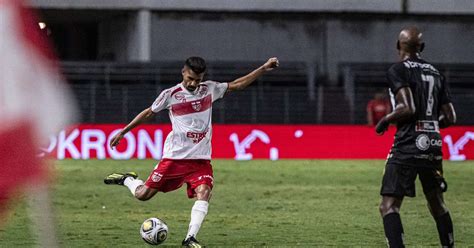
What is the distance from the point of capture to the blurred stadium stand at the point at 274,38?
35.7 meters

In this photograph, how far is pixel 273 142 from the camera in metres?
30.9

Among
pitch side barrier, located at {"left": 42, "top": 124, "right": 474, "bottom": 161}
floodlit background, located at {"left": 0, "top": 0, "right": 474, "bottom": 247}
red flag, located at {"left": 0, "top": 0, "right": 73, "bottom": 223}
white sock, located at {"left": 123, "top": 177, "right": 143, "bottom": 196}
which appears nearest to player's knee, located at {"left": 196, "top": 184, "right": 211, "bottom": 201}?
white sock, located at {"left": 123, "top": 177, "right": 143, "bottom": 196}

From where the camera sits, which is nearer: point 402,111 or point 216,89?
point 402,111

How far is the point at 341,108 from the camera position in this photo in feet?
111

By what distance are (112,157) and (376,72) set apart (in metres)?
9.93

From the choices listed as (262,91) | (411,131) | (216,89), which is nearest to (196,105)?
(216,89)

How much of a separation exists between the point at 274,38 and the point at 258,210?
2175 cm

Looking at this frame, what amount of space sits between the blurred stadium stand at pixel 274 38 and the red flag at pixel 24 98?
93.5 ft

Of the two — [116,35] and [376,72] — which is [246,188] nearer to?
[376,72]

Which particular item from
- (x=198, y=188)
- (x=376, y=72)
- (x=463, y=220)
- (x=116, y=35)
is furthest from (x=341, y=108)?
(x=198, y=188)

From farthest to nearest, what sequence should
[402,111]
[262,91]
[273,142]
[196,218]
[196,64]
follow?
[262,91] < [273,142] < [196,64] < [196,218] < [402,111]

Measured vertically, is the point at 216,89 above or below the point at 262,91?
below

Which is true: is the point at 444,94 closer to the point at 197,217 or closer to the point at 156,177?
the point at 197,217

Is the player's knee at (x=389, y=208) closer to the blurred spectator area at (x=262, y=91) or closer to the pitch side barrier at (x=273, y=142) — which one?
the pitch side barrier at (x=273, y=142)
